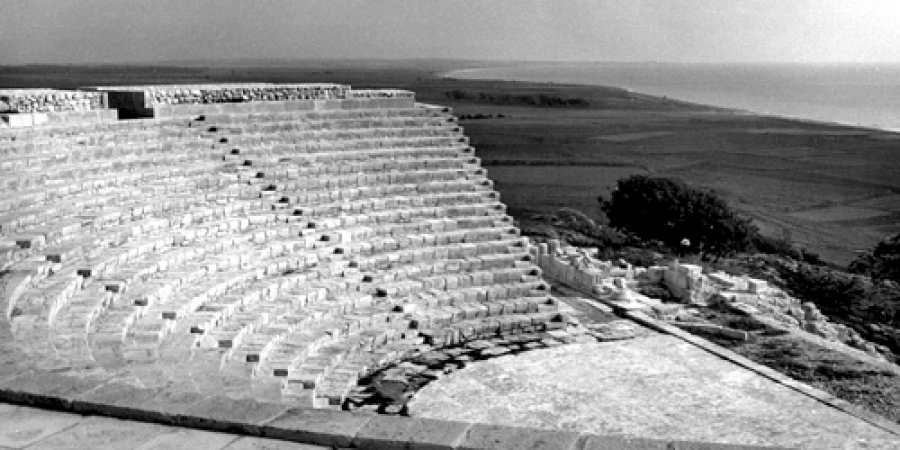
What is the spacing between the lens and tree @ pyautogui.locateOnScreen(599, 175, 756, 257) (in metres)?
30.2

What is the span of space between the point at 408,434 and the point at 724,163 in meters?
64.2

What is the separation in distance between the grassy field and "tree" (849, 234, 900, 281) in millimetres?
6643

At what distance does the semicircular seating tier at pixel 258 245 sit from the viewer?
376 inches

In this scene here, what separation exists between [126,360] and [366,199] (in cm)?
782

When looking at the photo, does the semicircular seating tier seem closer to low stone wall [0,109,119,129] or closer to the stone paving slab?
low stone wall [0,109,119,129]

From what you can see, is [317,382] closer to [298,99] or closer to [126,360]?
[126,360]

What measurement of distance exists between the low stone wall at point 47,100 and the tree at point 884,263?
2418 centimetres

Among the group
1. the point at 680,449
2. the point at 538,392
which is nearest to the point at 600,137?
the point at 538,392

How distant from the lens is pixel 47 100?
1521 cm

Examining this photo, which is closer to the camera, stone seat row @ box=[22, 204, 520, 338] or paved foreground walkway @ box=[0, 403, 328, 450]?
paved foreground walkway @ box=[0, 403, 328, 450]

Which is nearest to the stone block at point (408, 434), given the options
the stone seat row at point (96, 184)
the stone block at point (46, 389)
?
the stone block at point (46, 389)

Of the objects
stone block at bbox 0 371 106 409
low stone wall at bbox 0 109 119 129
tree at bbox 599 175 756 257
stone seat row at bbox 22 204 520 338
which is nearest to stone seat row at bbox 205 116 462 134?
low stone wall at bbox 0 109 119 129

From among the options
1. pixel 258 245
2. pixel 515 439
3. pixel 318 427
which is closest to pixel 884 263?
pixel 258 245

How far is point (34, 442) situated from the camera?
5.30m
